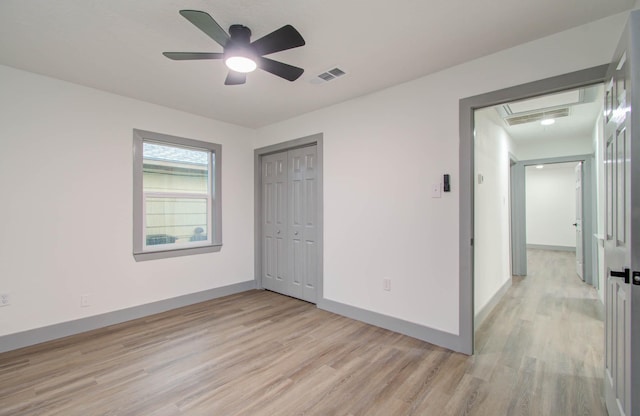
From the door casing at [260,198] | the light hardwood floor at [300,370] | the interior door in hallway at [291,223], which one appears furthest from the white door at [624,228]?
the interior door in hallway at [291,223]

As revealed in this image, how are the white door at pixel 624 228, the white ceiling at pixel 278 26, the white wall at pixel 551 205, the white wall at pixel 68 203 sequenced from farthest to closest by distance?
the white wall at pixel 551 205 < the white wall at pixel 68 203 < the white ceiling at pixel 278 26 < the white door at pixel 624 228

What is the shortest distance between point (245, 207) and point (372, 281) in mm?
2441

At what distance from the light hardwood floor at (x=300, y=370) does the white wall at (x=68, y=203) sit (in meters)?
0.40

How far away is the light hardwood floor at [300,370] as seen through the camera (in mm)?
1924

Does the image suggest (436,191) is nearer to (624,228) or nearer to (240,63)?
(624,228)

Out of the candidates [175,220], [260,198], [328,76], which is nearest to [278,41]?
[328,76]

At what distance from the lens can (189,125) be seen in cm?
401

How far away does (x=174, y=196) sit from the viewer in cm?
392

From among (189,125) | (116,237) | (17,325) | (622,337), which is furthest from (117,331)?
(622,337)

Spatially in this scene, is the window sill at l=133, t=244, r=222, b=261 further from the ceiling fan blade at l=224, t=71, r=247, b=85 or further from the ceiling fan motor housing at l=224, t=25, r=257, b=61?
the ceiling fan motor housing at l=224, t=25, r=257, b=61

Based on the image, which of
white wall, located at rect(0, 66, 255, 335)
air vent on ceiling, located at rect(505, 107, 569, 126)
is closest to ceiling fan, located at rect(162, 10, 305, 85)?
white wall, located at rect(0, 66, 255, 335)

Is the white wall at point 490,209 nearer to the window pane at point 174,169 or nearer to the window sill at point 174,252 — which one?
the window sill at point 174,252

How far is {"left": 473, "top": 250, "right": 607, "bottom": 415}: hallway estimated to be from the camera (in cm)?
197

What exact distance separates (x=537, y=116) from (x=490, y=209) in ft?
5.33
